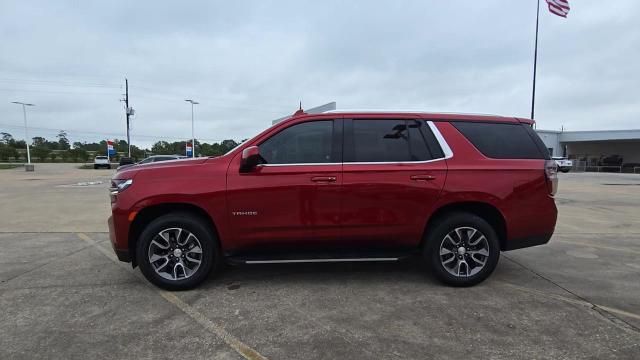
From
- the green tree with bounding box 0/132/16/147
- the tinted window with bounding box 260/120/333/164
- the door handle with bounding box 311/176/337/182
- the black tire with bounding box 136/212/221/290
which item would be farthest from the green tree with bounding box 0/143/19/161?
the door handle with bounding box 311/176/337/182

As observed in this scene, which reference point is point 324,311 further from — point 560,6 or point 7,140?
point 7,140

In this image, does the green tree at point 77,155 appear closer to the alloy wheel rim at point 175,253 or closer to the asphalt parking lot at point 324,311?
the asphalt parking lot at point 324,311

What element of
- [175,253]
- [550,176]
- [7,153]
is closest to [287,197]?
[175,253]

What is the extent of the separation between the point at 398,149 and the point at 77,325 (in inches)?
140

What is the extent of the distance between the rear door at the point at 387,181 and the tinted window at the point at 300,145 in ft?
0.75

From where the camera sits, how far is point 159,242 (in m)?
4.10

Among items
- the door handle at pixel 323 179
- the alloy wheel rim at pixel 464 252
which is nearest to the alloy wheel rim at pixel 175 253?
the door handle at pixel 323 179

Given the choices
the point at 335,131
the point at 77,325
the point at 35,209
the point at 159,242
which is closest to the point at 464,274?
the point at 335,131

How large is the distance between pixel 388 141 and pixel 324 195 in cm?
96

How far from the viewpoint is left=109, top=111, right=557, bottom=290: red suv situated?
13.3ft

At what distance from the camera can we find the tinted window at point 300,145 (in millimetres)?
4176

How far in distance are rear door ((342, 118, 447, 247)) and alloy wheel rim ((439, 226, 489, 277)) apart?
35 centimetres

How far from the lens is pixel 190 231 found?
4066mm

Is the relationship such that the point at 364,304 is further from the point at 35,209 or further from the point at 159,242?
the point at 35,209
